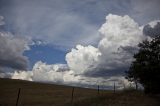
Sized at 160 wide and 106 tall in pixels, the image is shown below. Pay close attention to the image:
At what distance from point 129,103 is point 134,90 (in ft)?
35.4

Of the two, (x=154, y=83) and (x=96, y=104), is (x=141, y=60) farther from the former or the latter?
(x=96, y=104)

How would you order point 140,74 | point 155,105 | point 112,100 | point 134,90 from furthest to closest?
1. point 134,90
2. point 140,74
3. point 112,100
4. point 155,105

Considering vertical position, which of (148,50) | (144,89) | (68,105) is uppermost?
(148,50)

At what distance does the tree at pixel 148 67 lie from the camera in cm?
4516

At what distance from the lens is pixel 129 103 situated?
41094 millimetres

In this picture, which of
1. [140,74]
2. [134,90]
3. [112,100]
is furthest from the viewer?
[134,90]

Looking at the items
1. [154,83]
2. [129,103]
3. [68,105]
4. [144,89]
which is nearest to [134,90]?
[144,89]

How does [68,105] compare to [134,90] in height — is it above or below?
below

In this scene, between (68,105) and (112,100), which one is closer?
(68,105)

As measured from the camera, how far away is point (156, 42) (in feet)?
156

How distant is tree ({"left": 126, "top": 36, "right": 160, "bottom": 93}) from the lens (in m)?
45.2

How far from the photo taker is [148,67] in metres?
45.0

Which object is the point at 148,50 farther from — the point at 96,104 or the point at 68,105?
the point at 68,105

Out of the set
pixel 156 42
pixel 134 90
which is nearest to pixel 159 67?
pixel 156 42
